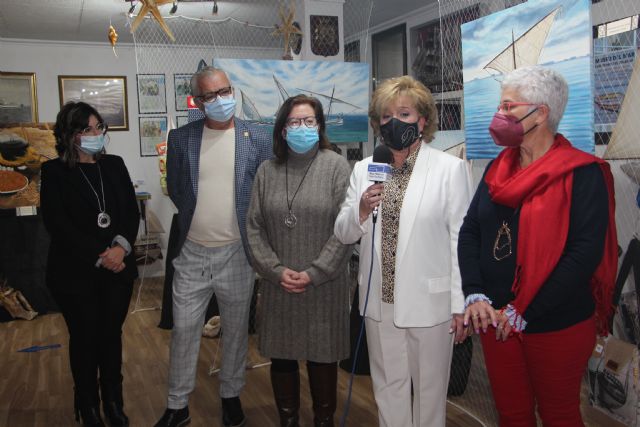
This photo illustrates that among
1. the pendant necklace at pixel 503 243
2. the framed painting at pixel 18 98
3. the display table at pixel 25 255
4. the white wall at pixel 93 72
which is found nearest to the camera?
the pendant necklace at pixel 503 243

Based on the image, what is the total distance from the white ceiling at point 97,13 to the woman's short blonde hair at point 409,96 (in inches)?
137

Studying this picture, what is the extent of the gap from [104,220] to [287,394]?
1.12 m

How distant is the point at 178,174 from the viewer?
8.63 feet

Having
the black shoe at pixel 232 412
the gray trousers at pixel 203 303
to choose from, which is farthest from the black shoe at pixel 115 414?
the black shoe at pixel 232 412

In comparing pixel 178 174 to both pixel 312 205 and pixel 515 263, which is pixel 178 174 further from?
pixel 515 263

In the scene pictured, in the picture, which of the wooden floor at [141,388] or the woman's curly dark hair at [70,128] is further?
the wooden floor at [141,388]

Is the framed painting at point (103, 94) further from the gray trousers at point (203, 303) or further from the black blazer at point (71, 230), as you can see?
the gray trousers at point (203, 303)

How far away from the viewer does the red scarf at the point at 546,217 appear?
162 centimetres

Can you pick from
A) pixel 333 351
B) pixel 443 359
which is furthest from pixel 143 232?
pixel 443 359

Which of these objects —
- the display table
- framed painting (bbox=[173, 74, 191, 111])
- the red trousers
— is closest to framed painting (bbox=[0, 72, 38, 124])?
framed painting (bbox=[173, 74, 191, 111])

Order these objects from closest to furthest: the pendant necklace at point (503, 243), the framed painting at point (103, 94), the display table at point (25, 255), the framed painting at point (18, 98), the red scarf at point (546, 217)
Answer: the red scarf at point (546, 217) < the pendant necklace at point (503, 243) < the display table at point (25, 255) < the framed painting at point (18, 98) < the framed painting at point (103, 94)

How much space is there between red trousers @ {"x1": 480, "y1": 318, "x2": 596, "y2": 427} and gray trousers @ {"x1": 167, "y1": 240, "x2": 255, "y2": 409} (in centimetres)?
120

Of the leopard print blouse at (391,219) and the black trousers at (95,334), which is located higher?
the leopard print blouse at (391,219)

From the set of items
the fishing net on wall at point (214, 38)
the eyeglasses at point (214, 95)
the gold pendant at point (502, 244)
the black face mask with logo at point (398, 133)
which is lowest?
the gold pendant at point (502, 244)
